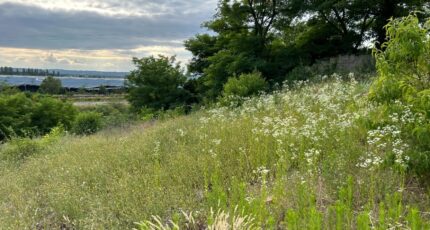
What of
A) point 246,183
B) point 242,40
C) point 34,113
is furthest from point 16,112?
point 246,183

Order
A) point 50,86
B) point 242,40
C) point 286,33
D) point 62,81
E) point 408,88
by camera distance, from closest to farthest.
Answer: point 408,88 → point 242,40 → point 286,33 → point 50,86 → point 62,81

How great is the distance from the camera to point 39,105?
99.1 ft

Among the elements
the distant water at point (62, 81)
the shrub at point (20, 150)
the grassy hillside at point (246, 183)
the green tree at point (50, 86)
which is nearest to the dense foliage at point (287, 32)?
the shrub at point (20, 150)

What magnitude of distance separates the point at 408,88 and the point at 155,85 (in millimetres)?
19350

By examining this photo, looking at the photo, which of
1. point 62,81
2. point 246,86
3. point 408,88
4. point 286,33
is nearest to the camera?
point 408,88

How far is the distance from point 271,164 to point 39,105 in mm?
29708

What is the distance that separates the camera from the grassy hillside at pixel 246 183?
9.68ft

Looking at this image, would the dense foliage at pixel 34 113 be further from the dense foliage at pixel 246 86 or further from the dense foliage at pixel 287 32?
the dense foliage at pixel 246 86

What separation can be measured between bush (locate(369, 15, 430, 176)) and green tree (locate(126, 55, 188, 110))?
17588 millimetres

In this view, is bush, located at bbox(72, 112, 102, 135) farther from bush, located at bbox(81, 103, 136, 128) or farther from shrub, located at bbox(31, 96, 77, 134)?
shrub, located at bbox(31, 96, 77, 134)

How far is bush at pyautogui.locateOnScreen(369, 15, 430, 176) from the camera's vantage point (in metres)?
3.17

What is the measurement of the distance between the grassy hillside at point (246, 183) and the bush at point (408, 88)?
9cm

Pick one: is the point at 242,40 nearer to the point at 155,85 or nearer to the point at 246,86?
the point at 246,86

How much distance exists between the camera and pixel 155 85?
72.2ft
